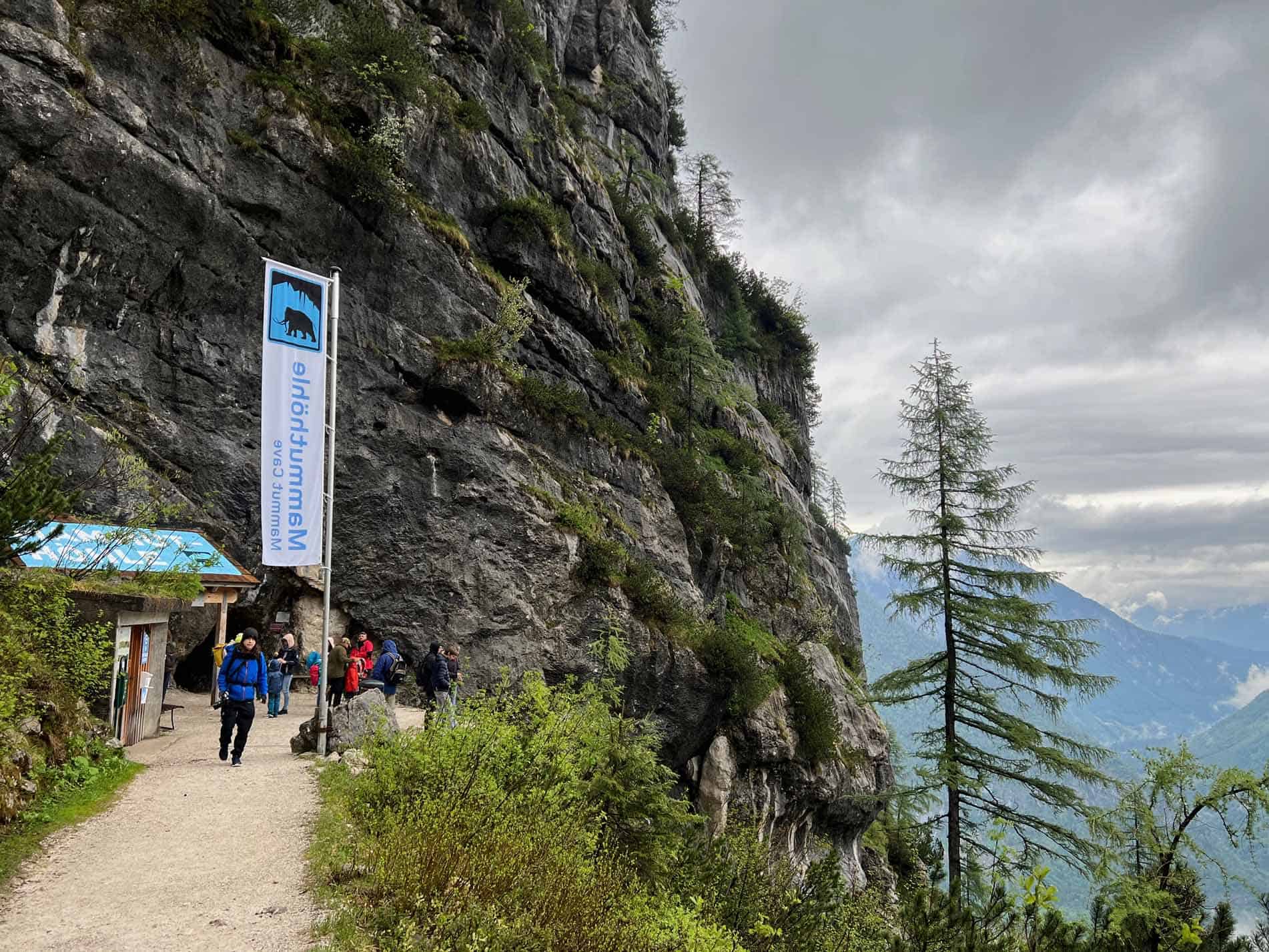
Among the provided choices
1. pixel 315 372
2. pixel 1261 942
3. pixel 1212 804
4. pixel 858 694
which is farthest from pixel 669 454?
pixel 1261 942

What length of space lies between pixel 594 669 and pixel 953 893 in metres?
11.7

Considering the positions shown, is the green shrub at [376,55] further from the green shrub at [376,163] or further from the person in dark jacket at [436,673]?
the person in dark jacket at [436,673]

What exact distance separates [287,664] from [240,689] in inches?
219

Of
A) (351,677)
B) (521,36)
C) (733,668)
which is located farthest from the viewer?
(521,36)

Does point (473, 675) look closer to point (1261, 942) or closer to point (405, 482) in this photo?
point (405, 482)

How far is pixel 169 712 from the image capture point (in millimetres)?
14273

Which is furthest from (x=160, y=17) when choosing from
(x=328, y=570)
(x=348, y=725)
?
(x=348, y=725)

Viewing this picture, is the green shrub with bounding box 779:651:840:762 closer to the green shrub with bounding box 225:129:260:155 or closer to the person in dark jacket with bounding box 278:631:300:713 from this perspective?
the person in dark jacket with bounding box 278:631:300:713

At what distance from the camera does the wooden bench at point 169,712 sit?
521 inches

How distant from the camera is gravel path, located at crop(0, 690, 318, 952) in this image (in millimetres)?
5355

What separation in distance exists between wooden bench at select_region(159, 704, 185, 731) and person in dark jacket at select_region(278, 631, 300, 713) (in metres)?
1.90

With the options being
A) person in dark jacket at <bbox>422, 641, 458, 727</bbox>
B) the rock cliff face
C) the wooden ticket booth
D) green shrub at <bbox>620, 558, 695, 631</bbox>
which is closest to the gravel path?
the wooden ticket booth

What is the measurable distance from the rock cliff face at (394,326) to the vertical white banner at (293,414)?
528 centimetres

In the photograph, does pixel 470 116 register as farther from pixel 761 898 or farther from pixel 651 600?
pixel 761 898
